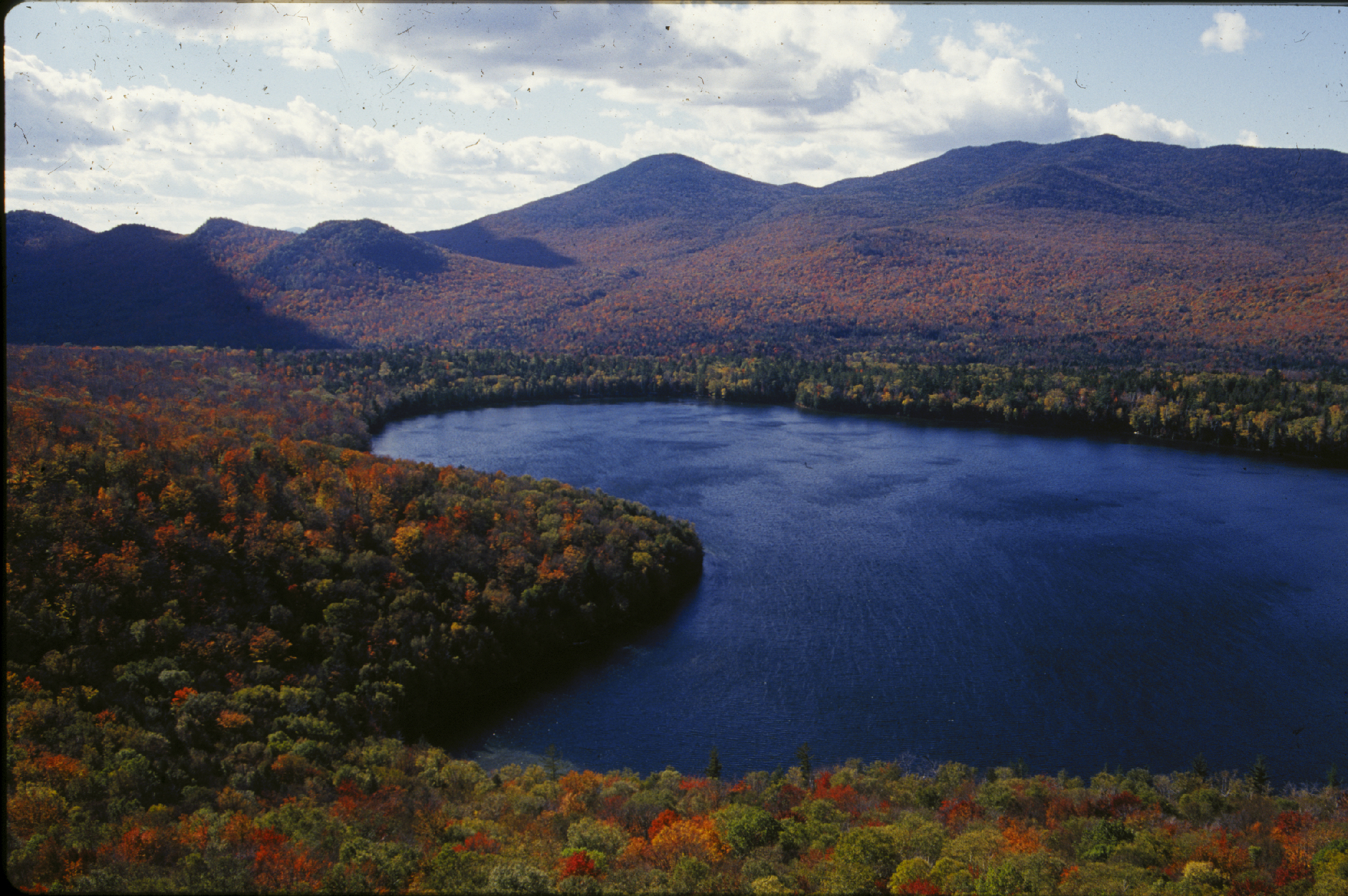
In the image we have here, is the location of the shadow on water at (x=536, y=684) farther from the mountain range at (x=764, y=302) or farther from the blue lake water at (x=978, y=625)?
the mountain range at (x=764, y=302)

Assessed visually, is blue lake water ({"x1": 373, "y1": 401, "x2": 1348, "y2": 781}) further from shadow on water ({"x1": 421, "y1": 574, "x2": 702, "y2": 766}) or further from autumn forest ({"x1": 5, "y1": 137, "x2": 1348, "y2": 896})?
autumn forest ({"x1": 5, "y1": 137, "x2": 1348, "y2": 896})

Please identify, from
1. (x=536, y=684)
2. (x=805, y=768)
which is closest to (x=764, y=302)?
(x=536, y=684)

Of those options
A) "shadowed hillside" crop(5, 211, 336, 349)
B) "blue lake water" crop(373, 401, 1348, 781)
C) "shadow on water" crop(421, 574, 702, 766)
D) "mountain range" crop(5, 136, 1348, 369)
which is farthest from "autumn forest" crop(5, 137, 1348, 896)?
"mountain range" crop(5, 136, 1348, 369)

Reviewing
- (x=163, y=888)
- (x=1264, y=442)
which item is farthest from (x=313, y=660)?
(x=1264, y=442)

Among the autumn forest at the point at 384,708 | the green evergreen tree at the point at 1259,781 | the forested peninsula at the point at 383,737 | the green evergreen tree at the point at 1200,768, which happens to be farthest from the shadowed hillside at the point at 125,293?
the green evergreen tree at the point at 1259,781

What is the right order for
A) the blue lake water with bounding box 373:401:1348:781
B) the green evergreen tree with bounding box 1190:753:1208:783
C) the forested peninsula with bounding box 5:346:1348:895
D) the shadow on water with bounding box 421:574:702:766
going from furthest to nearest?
1. the shadow on water with bounding box 421:574:702:766
2. the blue lake water with bounding box 373:401:1348:781
3. the green evergreen tree with bounding box 1190:753:1208:783
4. the forested peninsula with bounding box 5:346:1348:895

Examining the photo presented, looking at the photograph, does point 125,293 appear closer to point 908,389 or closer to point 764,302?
point 764,302

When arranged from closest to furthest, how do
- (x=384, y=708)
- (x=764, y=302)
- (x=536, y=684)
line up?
(x=384, y=708), (x=536, y=684), (x=764, y=302)
